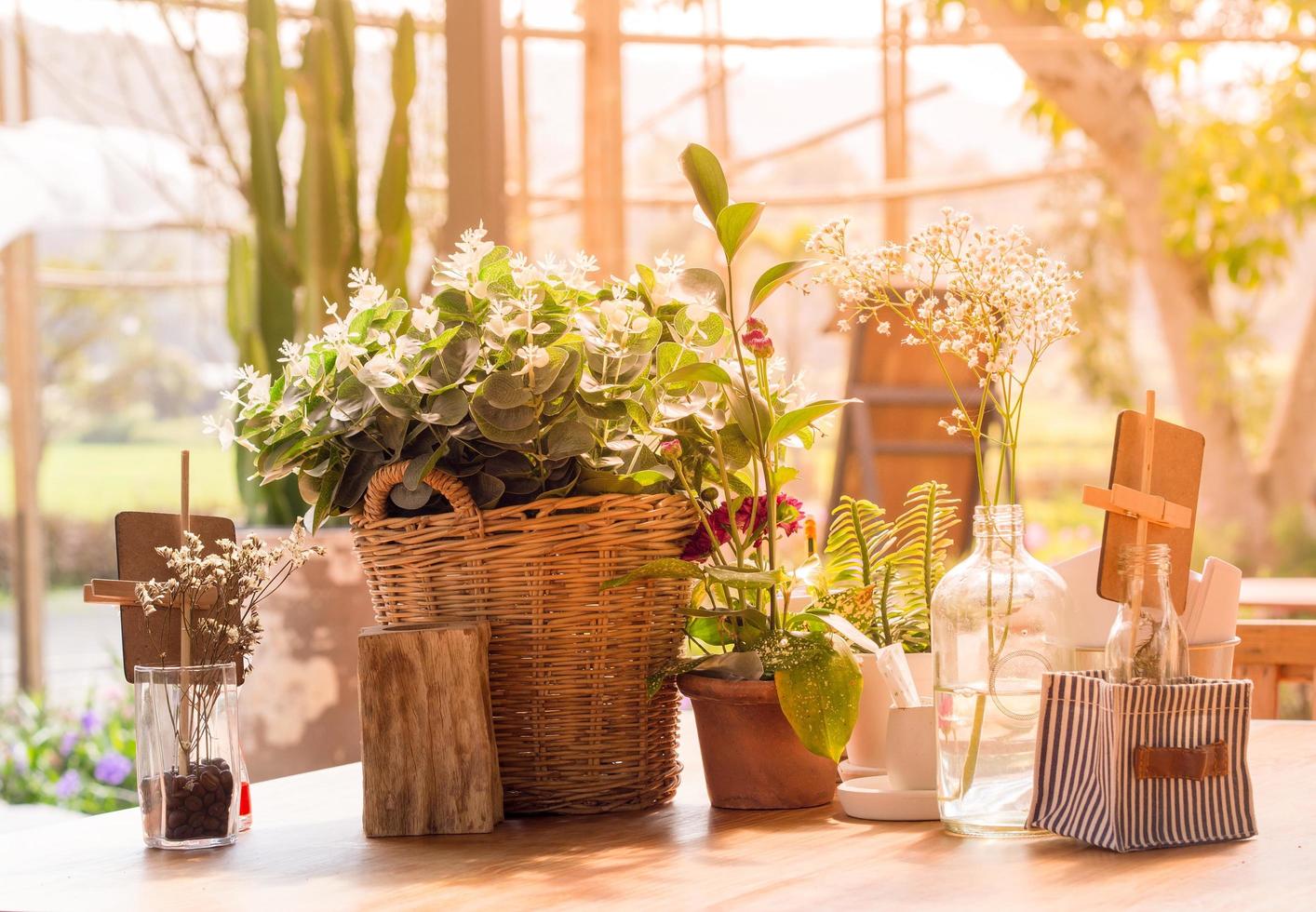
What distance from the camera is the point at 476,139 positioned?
258cm

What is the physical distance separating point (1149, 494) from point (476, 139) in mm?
1855

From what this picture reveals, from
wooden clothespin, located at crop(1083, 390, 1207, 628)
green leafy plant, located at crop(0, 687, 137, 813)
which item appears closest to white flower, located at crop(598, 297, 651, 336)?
wooden clothespin, located at crop(1083, 390, 1207, 628)

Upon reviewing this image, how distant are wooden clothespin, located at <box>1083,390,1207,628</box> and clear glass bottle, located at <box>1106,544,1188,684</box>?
33 millimetres

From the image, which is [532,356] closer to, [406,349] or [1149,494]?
[406,349]

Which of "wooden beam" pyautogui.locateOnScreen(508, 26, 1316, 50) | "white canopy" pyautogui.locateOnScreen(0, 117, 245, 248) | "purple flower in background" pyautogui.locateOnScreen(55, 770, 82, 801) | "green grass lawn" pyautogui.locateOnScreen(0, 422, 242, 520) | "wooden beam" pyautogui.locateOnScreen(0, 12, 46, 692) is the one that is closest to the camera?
"purple flower in background" pyautogui.locateOnScreen(55, 770, 82, 801)

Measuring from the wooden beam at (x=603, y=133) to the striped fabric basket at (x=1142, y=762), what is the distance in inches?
110

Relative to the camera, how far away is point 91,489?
28.1ft

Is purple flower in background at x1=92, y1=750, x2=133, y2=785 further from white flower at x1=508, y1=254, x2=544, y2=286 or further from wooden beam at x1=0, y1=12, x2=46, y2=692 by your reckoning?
white flower at x1=508, y1=254, x2=544, y2=286

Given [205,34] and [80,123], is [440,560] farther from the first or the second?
[80,123]

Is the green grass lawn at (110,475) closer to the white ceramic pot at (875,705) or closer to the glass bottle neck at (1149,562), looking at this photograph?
the white ceramic pot at (875,705)

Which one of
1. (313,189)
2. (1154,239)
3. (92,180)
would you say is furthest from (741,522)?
(1154,239)

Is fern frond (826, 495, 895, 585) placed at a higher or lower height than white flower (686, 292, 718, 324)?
lower

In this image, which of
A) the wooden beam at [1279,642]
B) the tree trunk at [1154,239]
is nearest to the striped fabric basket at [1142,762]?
the wooden beam at [1279,642]

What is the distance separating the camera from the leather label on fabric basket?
2.87ft
